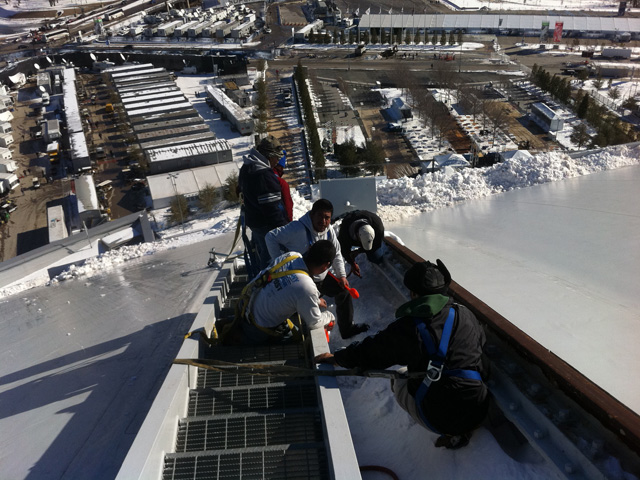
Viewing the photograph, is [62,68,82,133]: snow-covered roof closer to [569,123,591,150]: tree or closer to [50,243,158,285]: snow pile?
[50,243,158,285]: snow pile

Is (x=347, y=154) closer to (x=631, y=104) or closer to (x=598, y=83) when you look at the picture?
(x=631, y=104)

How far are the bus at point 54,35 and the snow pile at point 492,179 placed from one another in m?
45.1

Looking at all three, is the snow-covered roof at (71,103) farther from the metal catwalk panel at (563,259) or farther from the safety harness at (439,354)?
the safety harness at (439,354)

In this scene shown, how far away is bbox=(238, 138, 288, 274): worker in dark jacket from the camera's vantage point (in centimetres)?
385

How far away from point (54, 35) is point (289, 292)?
50.1 m

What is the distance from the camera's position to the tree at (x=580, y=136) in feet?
65.1

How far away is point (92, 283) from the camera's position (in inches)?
293

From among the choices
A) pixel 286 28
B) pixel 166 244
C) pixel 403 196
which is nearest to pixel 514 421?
pixel 403 196

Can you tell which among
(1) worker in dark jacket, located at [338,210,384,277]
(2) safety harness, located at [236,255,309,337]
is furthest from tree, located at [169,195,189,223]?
(2) safety harness, located at [236,255,309,337]

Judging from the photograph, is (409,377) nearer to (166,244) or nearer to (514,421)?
(514,421)

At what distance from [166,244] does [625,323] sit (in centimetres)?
705

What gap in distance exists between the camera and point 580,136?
20.0 meters

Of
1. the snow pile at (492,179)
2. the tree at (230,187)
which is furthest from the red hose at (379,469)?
the tree at (230,187)

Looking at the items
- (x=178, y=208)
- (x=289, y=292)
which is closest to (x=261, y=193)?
(x=289, y=292)
